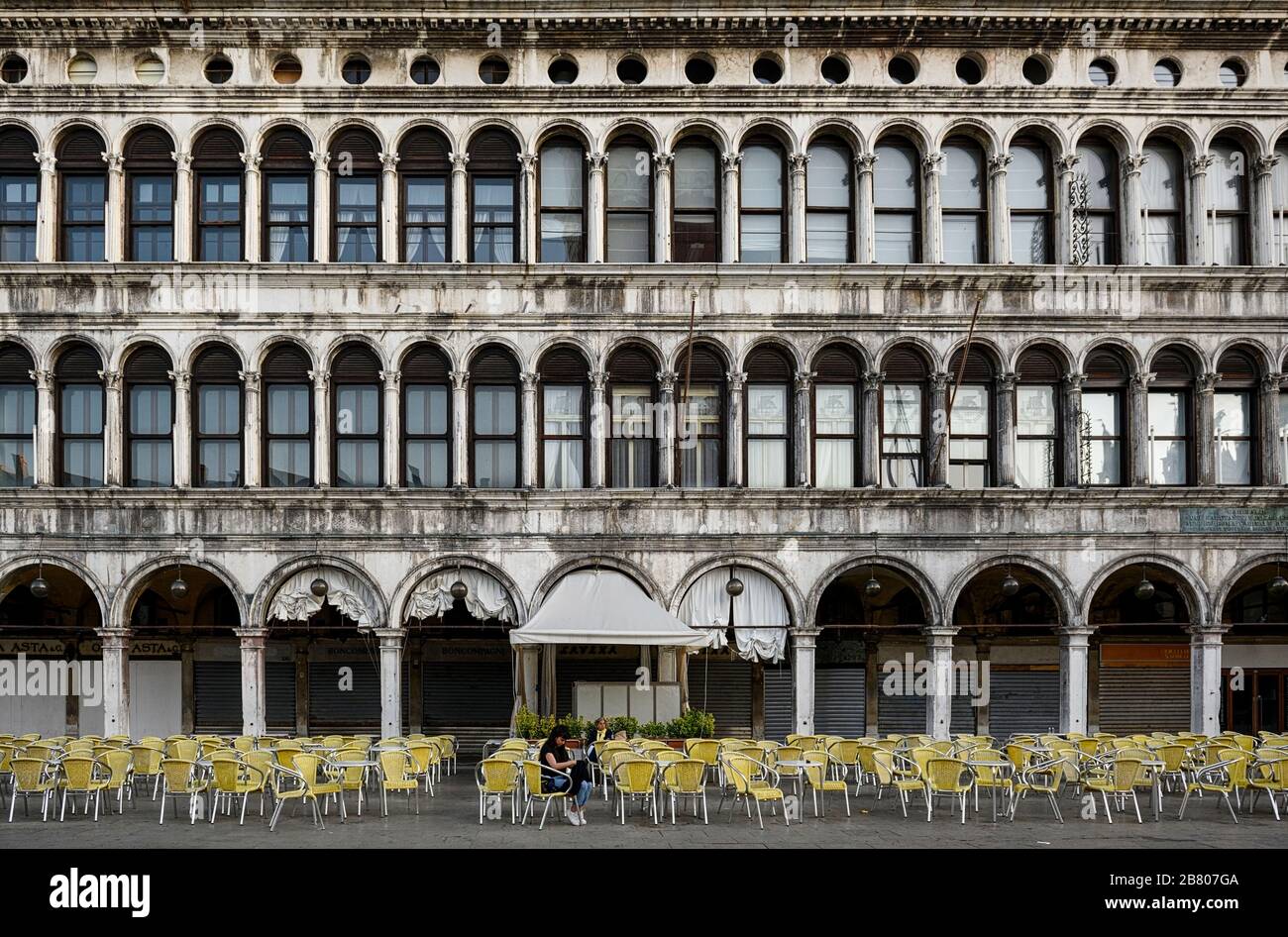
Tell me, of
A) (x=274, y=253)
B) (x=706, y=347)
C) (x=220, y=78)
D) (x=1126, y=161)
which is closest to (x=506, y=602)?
(x=706, y=347)

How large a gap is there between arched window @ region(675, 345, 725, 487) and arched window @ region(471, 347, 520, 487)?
3227 mm

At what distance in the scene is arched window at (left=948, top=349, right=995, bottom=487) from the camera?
86.1ft

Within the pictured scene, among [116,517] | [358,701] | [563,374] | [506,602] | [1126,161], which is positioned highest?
[1126,161]

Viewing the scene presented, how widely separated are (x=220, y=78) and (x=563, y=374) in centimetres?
906

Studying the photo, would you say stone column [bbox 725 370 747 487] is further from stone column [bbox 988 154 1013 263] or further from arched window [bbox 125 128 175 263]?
arched window [bbox 125 128 175 263]

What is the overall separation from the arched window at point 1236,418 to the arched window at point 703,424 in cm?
970

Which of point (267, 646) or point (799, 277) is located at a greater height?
point (799, 277)

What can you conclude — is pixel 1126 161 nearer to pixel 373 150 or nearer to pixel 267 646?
pixel 373 150

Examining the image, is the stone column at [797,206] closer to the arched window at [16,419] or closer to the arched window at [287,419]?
the arched window at [287,419]

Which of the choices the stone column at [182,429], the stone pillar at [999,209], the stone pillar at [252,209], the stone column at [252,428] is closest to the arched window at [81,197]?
the stone pillar at [252,209]

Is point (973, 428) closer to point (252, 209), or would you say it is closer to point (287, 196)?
point (287, 196)

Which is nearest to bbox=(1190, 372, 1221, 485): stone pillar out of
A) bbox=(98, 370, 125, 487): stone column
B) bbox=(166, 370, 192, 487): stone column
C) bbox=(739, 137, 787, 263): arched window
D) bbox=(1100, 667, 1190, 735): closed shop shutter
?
bbox=(1100, 667, 1190, 735): closed shop shutter

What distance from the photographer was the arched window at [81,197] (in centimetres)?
2628

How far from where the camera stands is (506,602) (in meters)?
25.5
